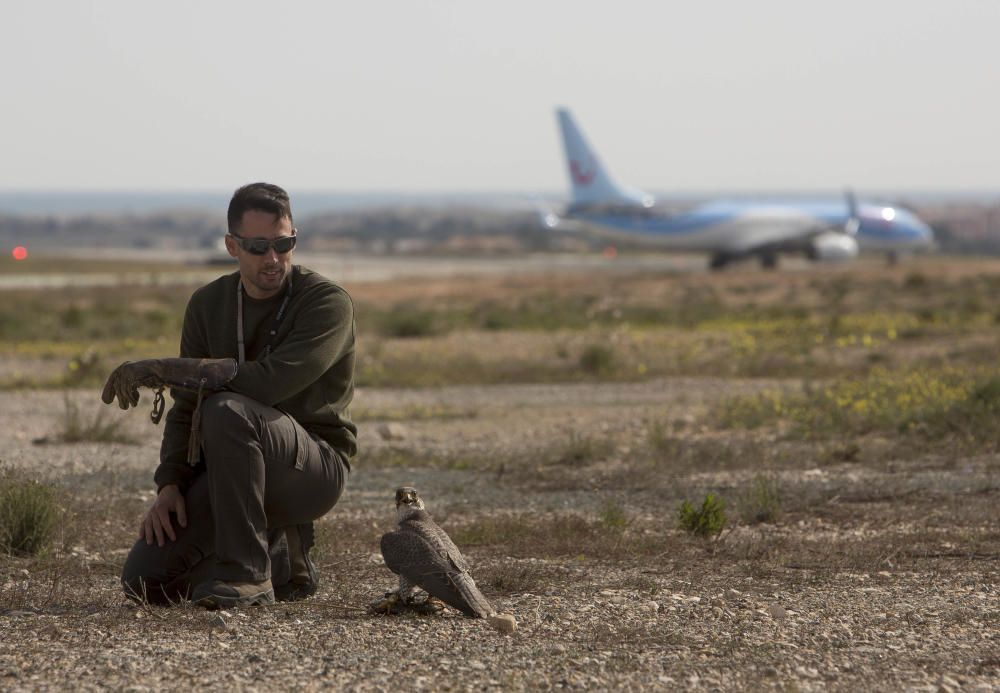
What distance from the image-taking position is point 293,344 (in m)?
6.02

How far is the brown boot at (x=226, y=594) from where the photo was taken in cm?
604

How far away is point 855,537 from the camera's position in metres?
8.34

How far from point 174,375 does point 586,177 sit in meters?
63.2

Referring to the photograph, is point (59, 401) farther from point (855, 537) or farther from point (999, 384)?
point (855, 537)

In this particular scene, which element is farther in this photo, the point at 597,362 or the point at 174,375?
the point at 597,362

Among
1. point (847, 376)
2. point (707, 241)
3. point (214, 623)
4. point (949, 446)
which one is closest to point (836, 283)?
point (707, 241)

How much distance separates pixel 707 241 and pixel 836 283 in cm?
2036

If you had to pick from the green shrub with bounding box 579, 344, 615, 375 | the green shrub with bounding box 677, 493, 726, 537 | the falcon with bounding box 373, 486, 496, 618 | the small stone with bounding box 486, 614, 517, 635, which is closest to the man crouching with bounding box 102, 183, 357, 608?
the falcon with bounding box 373, 486, 496, 618

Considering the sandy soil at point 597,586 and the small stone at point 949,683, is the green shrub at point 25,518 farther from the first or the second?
the small stone at point 949,683

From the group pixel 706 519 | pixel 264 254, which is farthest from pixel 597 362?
pixel 264 254

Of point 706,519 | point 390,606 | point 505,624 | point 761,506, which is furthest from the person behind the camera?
point 761,506

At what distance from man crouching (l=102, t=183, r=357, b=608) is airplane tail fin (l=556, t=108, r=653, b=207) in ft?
200

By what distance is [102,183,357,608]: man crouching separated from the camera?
19.5ft

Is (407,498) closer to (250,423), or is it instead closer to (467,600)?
(467,600)
